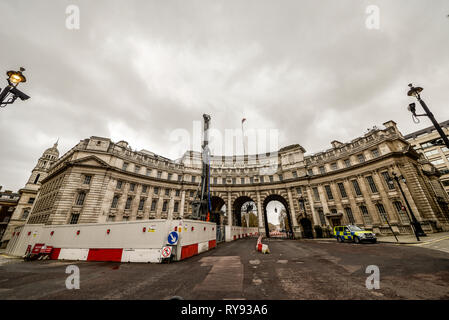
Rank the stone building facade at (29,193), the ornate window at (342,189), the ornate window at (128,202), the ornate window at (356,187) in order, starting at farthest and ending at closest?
the stone building facade at (29,193) < the ornate window at (128,202) < the ornate window at (342,189) < the ornate window at (356,187)

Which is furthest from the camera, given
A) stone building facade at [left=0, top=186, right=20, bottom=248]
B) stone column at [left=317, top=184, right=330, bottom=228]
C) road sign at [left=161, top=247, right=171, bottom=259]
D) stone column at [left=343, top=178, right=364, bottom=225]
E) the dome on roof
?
the dome on roof

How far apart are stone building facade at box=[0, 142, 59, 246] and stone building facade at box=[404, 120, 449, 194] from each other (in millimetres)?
99256

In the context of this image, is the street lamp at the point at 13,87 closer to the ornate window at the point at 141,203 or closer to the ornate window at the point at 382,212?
the ornate window at the point at 141,203

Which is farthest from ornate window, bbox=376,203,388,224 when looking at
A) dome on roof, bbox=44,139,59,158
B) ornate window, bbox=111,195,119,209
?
dome on roof, bbox=44,139,59,158

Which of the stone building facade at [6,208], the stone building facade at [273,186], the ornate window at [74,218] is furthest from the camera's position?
the stone building facade at [6,208]

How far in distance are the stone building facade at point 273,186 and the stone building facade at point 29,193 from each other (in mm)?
18056

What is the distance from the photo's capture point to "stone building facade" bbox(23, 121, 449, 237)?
24.0 m

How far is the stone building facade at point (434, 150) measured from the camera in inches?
1689

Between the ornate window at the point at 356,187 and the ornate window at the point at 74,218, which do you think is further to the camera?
the ornate window at the point at 356,187

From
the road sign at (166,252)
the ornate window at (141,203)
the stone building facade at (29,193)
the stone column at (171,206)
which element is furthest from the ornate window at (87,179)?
the road sign at (166,252)

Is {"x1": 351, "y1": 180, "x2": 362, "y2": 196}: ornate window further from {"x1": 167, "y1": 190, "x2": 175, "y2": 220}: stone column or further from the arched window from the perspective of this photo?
the arched window

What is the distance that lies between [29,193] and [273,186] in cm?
6735
